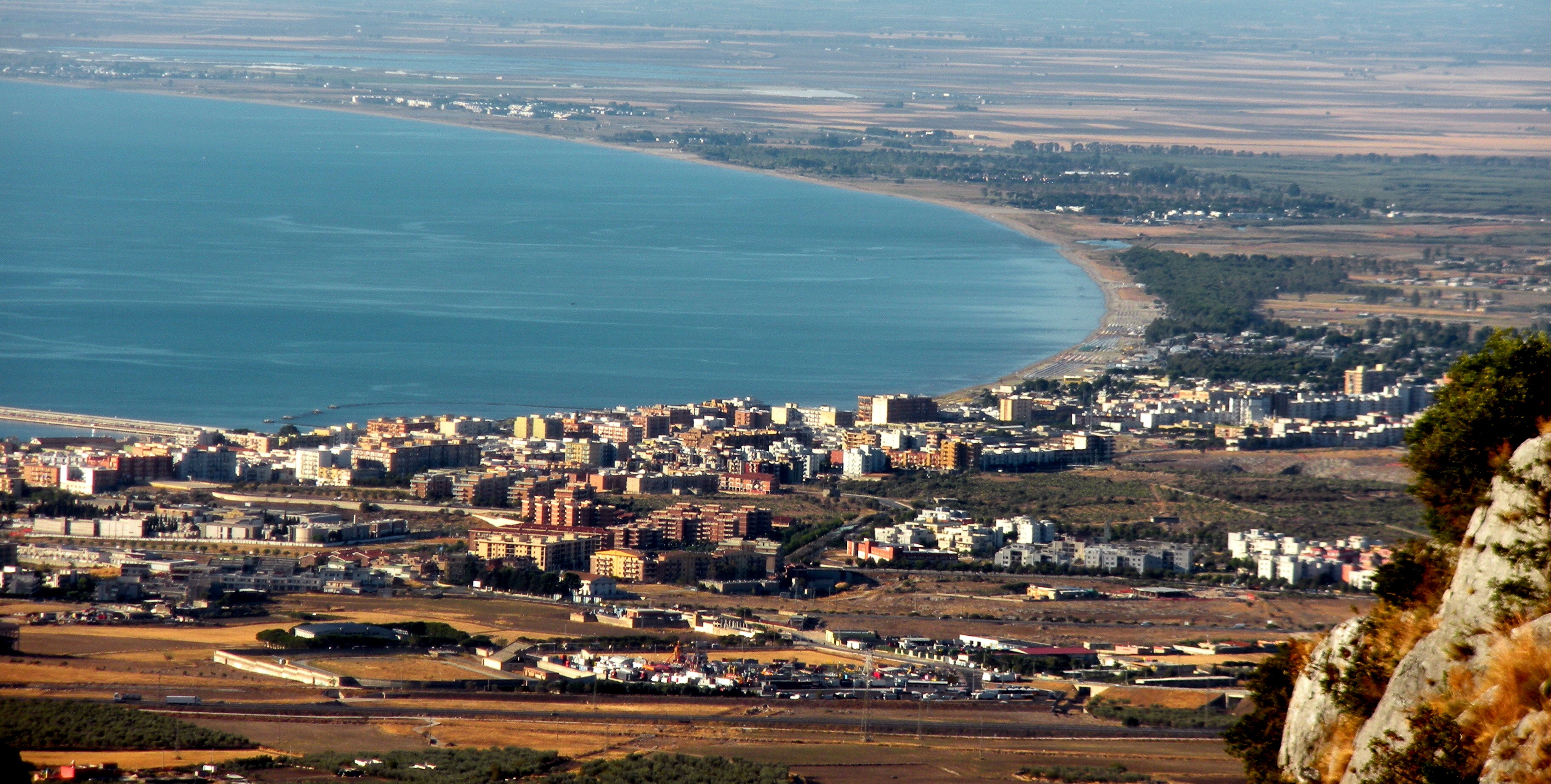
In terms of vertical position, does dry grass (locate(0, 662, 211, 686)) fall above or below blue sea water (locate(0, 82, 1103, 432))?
below

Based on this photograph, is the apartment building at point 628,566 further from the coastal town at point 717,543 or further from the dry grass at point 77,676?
the dry grass at point 77,676

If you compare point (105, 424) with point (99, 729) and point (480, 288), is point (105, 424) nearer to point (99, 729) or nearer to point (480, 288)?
point (480, 288)

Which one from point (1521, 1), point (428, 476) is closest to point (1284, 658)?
point (428, 476)

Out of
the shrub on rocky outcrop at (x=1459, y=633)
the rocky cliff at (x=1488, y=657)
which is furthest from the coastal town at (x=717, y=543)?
the rocky cliff at (x=1488, y=657)

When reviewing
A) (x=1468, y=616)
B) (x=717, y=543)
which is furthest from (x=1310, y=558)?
(x=1468, y=616)

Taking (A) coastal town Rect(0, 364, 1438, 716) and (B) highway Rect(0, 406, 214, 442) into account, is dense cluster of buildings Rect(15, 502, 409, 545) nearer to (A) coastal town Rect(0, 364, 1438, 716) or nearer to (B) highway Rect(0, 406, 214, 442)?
(A) coastal town Rect(0, 364, 1438, 716)

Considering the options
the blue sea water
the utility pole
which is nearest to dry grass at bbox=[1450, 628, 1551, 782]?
the utility pole

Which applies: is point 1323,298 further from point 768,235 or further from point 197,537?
point 197,537
